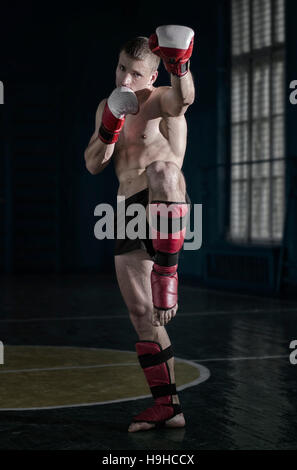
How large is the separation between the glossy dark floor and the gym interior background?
49 mm

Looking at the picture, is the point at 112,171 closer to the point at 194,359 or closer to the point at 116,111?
the point at 194,359

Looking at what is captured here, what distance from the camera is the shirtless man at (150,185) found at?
294 cm

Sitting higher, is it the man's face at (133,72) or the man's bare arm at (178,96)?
the man's face at (133,72)

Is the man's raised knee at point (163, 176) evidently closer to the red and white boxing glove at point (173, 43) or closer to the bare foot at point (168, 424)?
the red and white boxing glove at point (173, 43)

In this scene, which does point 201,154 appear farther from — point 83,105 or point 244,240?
point 83,105

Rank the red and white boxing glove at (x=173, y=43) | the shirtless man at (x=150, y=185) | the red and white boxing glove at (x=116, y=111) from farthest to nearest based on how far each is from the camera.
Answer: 1. the shirtless man at (x=150, y=185)
2. the red and white boxing glove at (x=116, y=111)
3. the red and white boxing glove at (x=173, y=43)

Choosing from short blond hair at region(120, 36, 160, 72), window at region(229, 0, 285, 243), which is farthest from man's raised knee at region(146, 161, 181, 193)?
window at region(229, 0, 285, 243)

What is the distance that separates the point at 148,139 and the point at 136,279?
0.55 meters

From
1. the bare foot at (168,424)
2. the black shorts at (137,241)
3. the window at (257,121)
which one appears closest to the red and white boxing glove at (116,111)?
the black shorts at (137,241)

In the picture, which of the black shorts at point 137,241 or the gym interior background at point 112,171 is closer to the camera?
the black shorts at point 137,241

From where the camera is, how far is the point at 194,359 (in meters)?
4.90

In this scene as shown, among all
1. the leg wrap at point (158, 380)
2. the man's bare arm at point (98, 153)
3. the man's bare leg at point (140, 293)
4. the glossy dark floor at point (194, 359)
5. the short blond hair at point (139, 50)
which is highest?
the short blond hair at point (139, 50)

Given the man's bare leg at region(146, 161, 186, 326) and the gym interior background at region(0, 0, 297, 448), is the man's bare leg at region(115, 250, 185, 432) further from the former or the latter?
the gym interior background at region(0, 0, 297, 448)

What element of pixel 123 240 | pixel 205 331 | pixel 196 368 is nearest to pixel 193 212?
pixel 205 331
